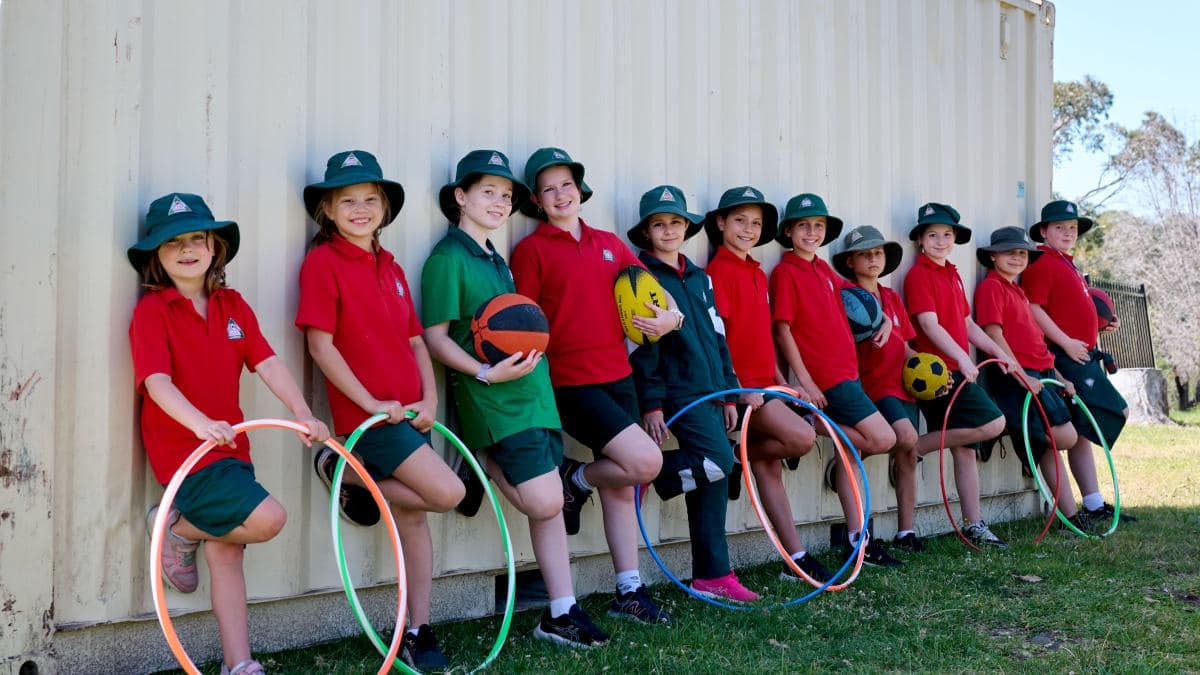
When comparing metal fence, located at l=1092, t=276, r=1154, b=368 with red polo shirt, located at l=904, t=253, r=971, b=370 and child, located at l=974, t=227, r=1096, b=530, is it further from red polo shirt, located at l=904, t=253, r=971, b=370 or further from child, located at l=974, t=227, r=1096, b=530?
red polo shirt, located at l=904, t=253, r=971, b=370

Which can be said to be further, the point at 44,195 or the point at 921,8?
the point at 921,8

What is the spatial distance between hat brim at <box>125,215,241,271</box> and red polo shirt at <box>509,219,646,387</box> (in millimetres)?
1697

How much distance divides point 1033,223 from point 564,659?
7098 millimetres

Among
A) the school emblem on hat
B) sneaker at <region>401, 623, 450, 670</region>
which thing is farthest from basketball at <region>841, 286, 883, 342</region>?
the school emblem on hat

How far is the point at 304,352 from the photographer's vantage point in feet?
16.6

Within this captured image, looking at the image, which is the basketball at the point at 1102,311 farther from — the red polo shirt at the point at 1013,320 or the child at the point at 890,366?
the child at the point at 890,366

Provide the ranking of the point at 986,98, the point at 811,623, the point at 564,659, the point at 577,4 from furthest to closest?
1. the point at 986,98
2. the point at 577,4
3. the point at 811,623
4. the point at 564,659

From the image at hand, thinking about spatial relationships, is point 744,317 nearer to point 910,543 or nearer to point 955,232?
point 910,543

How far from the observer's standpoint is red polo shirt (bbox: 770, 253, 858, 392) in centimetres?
715

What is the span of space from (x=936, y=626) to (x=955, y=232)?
405 cm

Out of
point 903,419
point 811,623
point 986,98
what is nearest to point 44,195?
point 811,623

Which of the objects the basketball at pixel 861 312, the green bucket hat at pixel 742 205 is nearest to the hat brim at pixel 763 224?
the green bucket hat at pixel 742 205

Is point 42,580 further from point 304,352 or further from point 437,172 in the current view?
point 437,172

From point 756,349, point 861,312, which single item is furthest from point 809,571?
point 861,312
